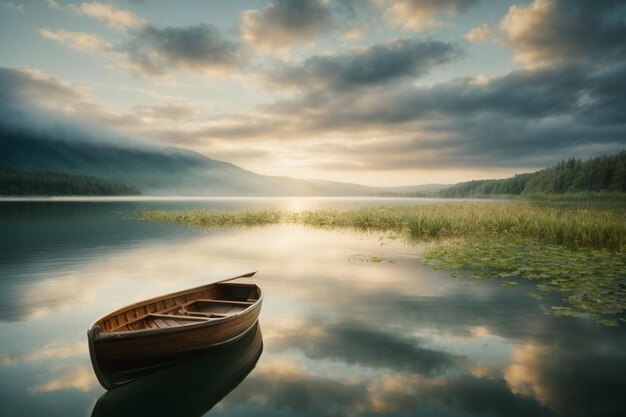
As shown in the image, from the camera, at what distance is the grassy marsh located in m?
15.0

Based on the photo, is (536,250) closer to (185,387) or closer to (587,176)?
(185,387)

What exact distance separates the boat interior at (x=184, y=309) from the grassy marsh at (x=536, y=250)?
433 inches

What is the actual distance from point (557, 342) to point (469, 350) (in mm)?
2710

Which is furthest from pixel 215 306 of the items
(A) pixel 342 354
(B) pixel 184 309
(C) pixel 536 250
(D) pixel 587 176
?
(D) pixel 587 176

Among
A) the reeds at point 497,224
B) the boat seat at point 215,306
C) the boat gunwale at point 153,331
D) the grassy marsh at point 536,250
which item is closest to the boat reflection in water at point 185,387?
the boat gunwale at point 153,331

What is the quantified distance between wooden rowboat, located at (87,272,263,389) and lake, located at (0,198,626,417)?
1.62 ft

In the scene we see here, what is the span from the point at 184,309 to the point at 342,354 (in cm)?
474

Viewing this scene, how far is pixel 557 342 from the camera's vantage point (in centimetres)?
1086

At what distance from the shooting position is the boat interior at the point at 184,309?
927cm

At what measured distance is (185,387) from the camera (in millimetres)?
8500

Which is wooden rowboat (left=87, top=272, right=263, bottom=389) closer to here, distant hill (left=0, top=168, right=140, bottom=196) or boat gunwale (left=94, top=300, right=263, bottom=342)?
boat gunwale (left=94, top=300, right=263, bottom=342)

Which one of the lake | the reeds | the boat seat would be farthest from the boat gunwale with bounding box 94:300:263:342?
the reeds

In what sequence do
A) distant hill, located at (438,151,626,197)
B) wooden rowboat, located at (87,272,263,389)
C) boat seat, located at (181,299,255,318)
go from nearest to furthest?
wooden rowboat, located at (87,272,263,389) → boat seat, located at (181,299,255,318) → distant hill, located at (438,151,626,197)

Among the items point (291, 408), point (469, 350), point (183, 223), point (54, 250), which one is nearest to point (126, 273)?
point (54, 250)
